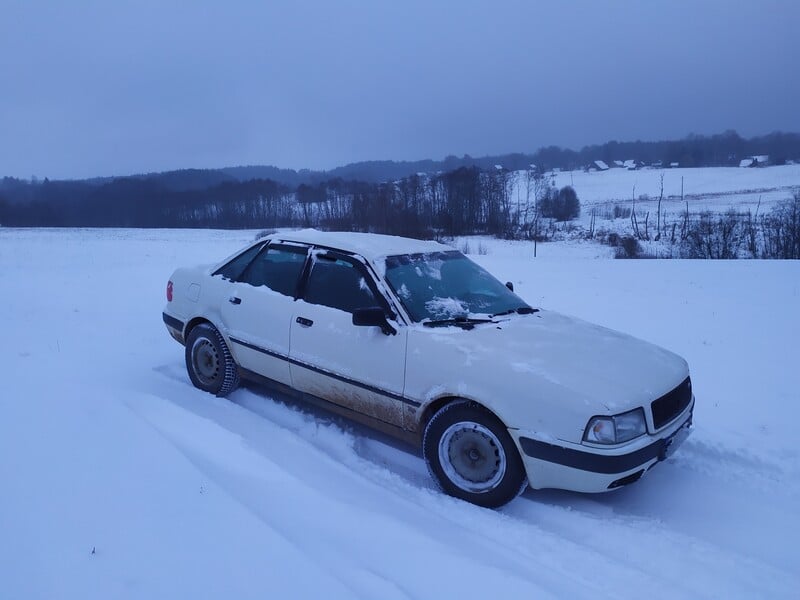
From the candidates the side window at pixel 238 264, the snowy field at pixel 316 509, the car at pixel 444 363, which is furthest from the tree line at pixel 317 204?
the snowy field at pixel 316 509

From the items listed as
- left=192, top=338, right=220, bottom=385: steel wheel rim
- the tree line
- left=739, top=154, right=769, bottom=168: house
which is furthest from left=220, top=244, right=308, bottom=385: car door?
left=739, top=154, right=769, bottom=168: house

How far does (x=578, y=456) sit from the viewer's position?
117 inches

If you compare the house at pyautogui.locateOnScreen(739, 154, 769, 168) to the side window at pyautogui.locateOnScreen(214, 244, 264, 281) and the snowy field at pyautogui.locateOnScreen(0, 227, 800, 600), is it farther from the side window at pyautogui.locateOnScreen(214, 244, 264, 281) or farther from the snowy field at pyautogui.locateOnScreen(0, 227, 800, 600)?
the side window at pyautogui.locateOnScreen(214, 244, 264, 281)

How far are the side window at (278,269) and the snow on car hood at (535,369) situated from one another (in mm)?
1376

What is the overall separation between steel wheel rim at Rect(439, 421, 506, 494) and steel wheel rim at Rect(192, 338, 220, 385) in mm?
2550

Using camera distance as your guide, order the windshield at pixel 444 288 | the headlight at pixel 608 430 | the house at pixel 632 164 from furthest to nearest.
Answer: the house at pixel 632 164
the windshield at pixel 444 288
the headlight at pixel 608 430

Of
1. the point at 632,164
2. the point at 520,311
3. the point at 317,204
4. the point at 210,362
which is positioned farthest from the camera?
the point at 632,164

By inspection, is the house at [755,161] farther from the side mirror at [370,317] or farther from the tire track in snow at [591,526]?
the side mirror at [370,317]

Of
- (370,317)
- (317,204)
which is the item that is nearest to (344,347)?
(370,317)

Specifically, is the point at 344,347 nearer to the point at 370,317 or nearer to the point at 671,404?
the point at 370,317

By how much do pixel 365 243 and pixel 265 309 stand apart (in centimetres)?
104

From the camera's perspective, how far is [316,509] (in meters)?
3.06

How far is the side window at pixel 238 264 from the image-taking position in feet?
16.2

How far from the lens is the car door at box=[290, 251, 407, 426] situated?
3.69 metres
